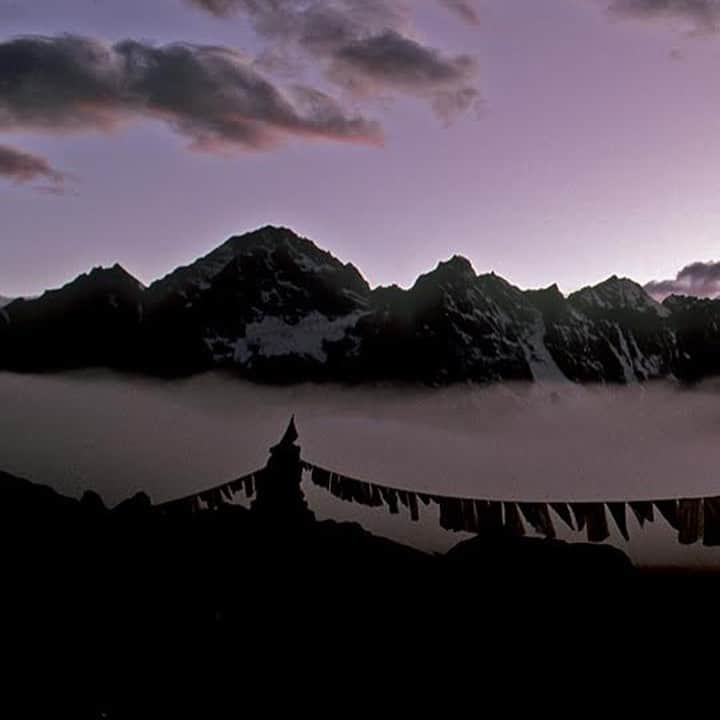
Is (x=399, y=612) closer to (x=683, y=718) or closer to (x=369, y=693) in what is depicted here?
(x=369, y=693)

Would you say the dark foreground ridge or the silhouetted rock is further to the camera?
the silhouetted rock

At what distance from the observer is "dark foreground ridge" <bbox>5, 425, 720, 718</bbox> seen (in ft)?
85.8

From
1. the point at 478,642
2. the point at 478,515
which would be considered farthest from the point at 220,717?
the point at 478,515

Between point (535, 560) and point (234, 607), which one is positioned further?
point (234, 607)

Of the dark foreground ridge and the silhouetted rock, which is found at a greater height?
the silhouetted rock

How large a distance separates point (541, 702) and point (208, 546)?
16914 millimetres

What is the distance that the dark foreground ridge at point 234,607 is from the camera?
85.8 feet

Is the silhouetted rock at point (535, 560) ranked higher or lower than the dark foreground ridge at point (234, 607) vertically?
higher

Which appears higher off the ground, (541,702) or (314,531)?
(314,531)

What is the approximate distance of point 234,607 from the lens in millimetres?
29938

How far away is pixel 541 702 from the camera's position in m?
23.6

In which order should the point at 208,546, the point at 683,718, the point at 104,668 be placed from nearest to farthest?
the point at 683,718 → the point at 104,668 → the point at 208,546

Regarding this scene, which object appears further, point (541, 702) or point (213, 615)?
point (213, 615)

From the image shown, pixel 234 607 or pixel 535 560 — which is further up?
pixel 535 560
